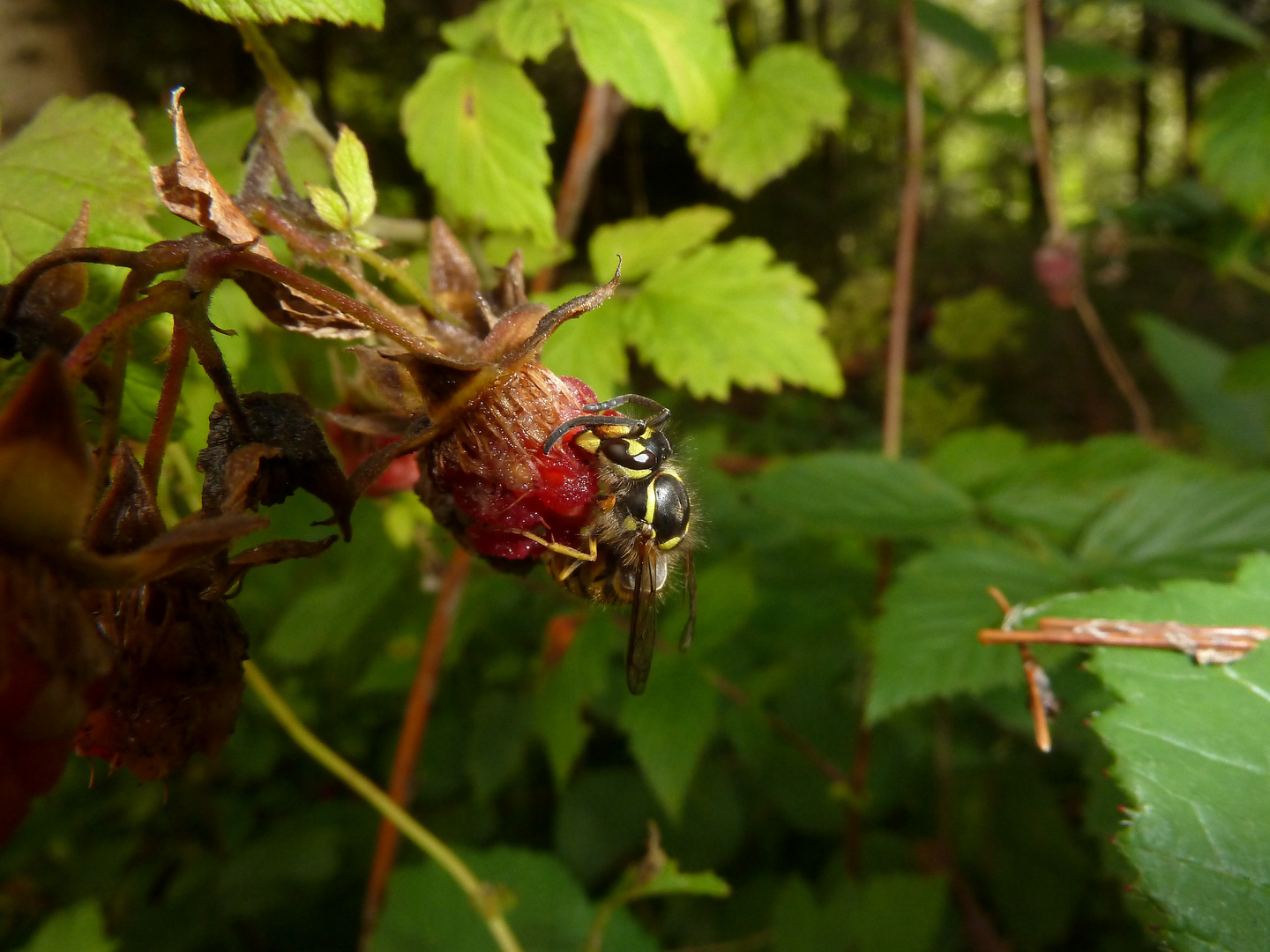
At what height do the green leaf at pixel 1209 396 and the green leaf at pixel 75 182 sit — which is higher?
the green leaf at pixel 75 182

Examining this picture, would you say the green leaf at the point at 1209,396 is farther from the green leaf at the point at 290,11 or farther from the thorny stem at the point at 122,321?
the thorny stem at the point at 122,321

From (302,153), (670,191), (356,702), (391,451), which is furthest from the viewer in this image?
(670,191)

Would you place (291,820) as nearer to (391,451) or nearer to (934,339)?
(391,451)

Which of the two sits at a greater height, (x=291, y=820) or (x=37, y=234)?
(x=37, y=234)

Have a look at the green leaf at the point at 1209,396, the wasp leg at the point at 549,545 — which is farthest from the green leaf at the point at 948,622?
the green leaf at the point at 1209,396

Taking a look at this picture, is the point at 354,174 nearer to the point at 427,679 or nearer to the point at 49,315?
the point at 49,315

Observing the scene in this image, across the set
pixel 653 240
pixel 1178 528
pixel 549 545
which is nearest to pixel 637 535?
pixel 549 545

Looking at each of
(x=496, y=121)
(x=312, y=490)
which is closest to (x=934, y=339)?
(x=496, y=121)
